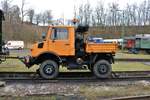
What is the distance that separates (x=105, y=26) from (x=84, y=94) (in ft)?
346

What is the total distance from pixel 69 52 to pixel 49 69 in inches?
52.1

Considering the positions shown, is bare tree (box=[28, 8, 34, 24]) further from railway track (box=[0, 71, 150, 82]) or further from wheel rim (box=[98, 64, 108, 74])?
wheel rim (box=[98, 64, 108, 74])

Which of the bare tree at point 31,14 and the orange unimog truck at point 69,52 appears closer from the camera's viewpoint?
the orange unimog truck at point 69,52

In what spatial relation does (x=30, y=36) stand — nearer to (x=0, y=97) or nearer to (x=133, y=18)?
(x=133, y=18)

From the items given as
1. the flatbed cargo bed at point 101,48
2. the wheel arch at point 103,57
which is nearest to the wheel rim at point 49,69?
the flatbed cargo bed at point 101,48

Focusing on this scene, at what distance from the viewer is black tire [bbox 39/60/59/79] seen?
1727 cm

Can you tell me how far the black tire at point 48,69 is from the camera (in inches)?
680

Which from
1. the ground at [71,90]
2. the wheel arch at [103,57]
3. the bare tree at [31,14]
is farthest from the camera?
the bare tree at [31,14]

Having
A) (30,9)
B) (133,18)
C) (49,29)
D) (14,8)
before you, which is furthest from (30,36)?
(49,29)

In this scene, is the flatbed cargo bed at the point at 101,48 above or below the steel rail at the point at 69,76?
above

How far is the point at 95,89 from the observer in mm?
14398

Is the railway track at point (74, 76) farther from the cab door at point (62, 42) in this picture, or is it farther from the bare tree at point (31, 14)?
the bare tree at point (31, 14)

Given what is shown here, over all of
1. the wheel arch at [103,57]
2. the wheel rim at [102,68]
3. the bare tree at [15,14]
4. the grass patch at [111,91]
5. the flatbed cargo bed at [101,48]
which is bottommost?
the grass patch at [111,91]

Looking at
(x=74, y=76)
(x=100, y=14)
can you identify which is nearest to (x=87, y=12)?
(x=100, y=14)
